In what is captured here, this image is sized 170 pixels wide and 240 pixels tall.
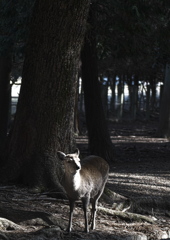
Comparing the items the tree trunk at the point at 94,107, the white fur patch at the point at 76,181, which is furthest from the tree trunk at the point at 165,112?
the white fur patch at the point at 76,181

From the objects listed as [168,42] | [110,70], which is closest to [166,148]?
[168,42]

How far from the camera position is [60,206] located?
31.0 feet

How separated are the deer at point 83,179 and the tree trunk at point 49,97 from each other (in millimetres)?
1439

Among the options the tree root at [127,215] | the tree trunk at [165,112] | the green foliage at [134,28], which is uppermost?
the green foliage at [134,28]

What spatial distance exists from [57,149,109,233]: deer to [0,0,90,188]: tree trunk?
4.72 feet

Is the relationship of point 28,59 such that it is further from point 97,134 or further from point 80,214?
point 97,134

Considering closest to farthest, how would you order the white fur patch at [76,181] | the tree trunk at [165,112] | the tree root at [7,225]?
the white fur patch at [76,181], the tree root at [7,225], the tree trunk at [165,112]

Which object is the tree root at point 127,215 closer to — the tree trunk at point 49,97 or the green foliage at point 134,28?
the tree trunk at point 49,97

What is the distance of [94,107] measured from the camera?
55.0ft

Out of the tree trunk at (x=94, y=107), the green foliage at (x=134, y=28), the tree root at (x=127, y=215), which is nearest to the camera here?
the tree root at (x=127, y=215)

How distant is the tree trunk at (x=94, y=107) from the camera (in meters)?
16.4

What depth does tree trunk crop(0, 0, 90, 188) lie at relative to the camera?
1002 cm

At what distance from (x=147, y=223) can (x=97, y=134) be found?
7524 mm

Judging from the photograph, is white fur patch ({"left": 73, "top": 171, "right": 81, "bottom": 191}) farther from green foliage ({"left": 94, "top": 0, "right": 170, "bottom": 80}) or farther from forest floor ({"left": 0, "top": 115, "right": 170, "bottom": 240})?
green foliage ({"left": 94, "top": 0, "right": 170, "bottom": 80})
